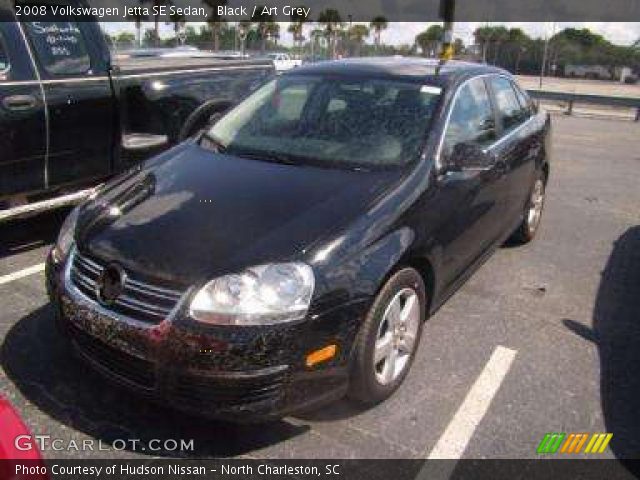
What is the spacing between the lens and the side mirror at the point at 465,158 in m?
3.78

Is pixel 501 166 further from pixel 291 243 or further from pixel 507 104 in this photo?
pixel 291 243

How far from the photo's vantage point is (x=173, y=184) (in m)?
3.55

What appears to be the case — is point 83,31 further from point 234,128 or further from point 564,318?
point 564,318

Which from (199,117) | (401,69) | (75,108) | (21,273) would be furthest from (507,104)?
(21,273)

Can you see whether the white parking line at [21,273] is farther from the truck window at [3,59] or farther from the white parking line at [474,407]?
the white parking line at [474,407]

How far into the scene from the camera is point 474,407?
134 inches

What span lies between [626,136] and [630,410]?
14.6 m

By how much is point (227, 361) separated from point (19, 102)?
9.94ft

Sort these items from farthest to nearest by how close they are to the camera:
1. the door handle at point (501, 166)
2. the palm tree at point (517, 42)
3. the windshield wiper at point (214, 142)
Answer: the palm tree at point (517, 42)
the door handle at point (501, 166)
the windshield wiper at point (214, 142)

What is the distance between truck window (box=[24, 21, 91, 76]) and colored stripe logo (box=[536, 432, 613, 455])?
4222mm

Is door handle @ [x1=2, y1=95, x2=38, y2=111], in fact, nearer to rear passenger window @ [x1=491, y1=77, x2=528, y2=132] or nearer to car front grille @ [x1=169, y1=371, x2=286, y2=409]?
car front grille @ [x1=169, y1=371, x2=286, y2=409]

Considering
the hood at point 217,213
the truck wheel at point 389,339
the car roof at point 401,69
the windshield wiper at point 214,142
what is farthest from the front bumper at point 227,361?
the car roof at point 401,69

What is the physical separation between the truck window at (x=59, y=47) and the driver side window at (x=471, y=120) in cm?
300

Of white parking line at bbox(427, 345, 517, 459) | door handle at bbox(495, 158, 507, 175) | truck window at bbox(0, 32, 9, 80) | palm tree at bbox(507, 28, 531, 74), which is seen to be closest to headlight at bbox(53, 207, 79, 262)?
truck window at bbox(0, 32, 9, 80)
